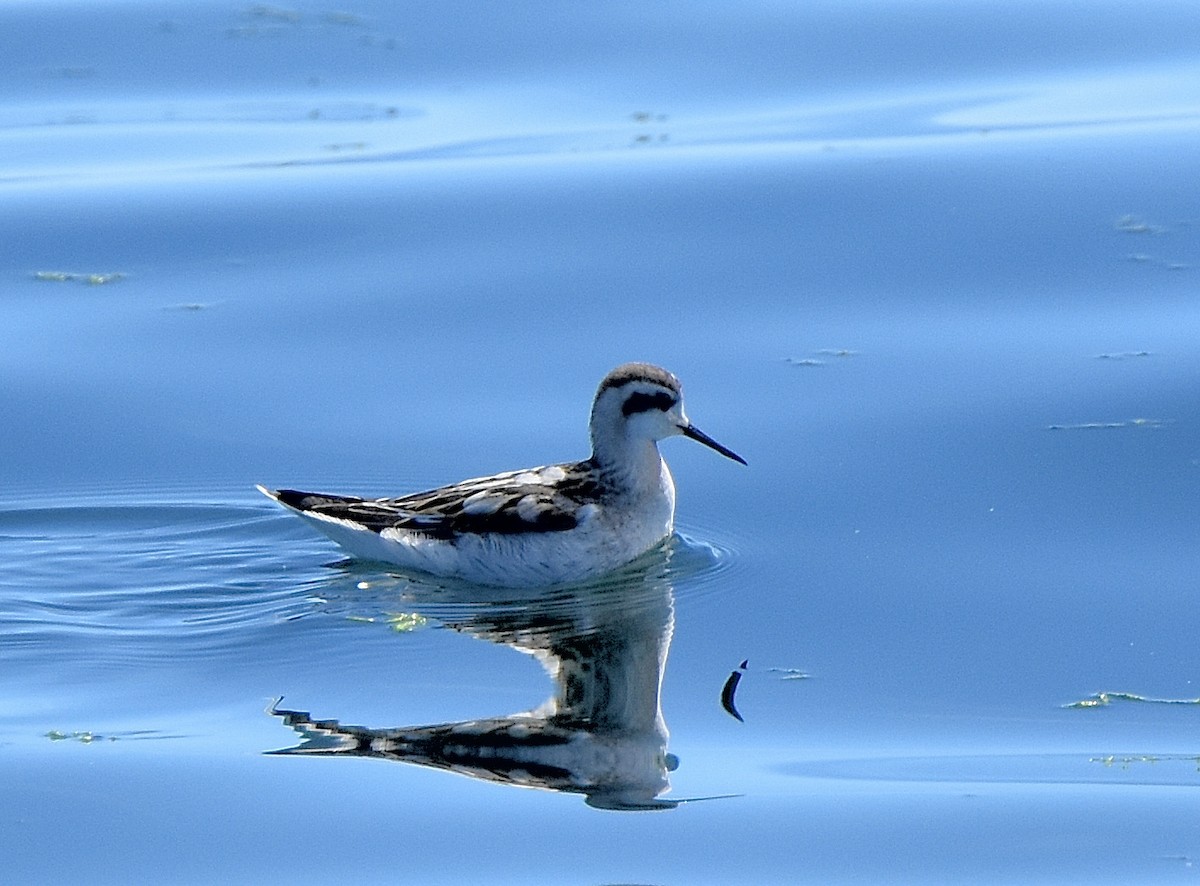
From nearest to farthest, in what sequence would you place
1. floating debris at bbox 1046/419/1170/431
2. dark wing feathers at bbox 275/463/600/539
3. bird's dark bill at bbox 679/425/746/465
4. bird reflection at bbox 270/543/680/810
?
bird reflection at bbox 270/543/680/810 < dark wing feathers at bbox 275/463/600/539 < bird's dark bill at bbox 679/425/746/465 < floating debris at bbox 1046/419/1170/431

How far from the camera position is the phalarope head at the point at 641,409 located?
11070 mm

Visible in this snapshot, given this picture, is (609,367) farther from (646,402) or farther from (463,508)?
(463,508)

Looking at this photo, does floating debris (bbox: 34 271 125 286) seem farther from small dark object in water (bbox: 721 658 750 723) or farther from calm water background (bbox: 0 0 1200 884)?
small dark object in water (bbox: 721 658 750 723)

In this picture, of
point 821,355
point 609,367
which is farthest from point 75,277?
point 821,355

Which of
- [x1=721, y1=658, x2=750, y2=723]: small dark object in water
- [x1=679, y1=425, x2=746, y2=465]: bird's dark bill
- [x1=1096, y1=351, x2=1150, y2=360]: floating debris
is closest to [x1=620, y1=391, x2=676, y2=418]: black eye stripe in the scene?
[x1=679, y1=425, x2=746, y2=465]: bird's dark bill

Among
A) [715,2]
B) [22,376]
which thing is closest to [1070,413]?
[22,376]

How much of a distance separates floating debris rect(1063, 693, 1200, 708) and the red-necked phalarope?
282 cm

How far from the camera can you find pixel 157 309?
13.9 meters

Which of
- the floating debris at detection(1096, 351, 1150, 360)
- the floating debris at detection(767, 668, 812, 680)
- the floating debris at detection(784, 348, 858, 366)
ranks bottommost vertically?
the floating debris at detection(767, 668, 812, 680)

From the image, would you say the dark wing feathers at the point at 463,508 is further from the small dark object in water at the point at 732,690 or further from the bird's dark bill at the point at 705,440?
the small dark object in water at the point at 732,690

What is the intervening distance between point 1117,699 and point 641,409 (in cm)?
328

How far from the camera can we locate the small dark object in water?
8.85 metres

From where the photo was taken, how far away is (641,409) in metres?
11.1

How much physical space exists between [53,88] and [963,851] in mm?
13675
